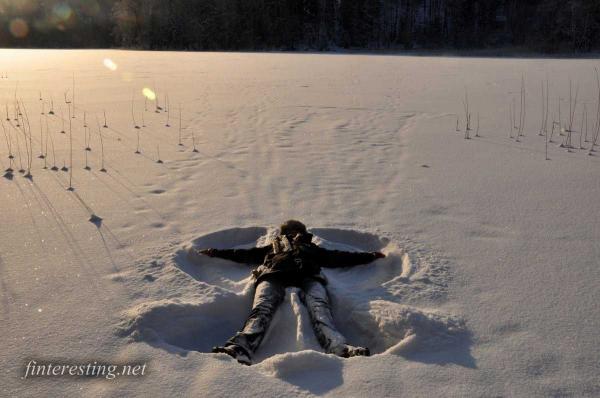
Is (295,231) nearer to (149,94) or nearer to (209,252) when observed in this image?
(209,252)

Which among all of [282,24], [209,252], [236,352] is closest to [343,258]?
[209,252]

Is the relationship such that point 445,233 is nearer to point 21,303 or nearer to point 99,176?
point 21,303

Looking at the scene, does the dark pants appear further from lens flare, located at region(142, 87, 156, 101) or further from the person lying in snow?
lens flare, located at region(142, 87, 156, 101)

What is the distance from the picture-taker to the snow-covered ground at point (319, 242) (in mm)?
2678

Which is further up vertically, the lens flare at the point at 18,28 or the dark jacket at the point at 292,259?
the lens flare at the point at 18,28

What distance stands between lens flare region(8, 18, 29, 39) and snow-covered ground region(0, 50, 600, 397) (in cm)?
4695

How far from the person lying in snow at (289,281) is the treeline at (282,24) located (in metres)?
38.5

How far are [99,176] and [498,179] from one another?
454cm

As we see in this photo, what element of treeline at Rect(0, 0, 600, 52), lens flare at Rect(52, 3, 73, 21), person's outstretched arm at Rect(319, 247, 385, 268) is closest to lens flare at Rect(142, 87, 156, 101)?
person's outstretched arm at Rect(319, 247, 385, 268)

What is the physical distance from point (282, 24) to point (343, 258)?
4372 centimetres

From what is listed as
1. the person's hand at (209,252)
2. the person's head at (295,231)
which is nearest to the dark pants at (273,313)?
the person's head at (295,231)

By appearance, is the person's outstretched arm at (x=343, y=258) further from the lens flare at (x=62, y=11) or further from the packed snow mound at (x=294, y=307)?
the lens flare at (x=62, y=11)

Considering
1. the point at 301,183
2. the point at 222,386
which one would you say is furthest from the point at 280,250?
the point at 301,183

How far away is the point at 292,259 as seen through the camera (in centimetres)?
365
